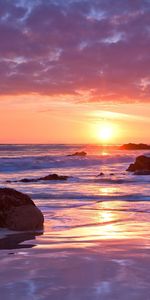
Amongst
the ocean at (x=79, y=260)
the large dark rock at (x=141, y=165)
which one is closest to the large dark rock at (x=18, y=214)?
the ocean at (x=79, y=260)

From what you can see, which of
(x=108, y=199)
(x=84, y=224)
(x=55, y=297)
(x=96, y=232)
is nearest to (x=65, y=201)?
(x=108, y=199)

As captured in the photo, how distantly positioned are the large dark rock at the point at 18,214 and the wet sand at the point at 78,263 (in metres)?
0.33

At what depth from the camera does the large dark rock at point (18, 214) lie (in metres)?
8.79

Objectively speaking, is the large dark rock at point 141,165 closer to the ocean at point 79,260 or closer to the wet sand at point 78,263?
the ocean at point 79,260

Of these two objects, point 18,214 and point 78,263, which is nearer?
point 78,263

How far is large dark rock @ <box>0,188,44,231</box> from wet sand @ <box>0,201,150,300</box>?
0.33 m

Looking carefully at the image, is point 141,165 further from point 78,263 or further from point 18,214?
point 78,263

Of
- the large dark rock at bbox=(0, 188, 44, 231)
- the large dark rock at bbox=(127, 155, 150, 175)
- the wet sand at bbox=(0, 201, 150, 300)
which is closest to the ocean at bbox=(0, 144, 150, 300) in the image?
the wet sand at bbox=(0, 201, 150, 300)

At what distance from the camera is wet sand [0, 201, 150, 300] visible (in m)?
4.16

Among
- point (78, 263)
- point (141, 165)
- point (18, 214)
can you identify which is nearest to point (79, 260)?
point (78, 263)

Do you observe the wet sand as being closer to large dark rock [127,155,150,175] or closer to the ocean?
the ocean

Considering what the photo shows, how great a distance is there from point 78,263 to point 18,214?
388 centimetres

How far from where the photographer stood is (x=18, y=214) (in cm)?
894

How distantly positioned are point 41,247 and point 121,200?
29.6ft
